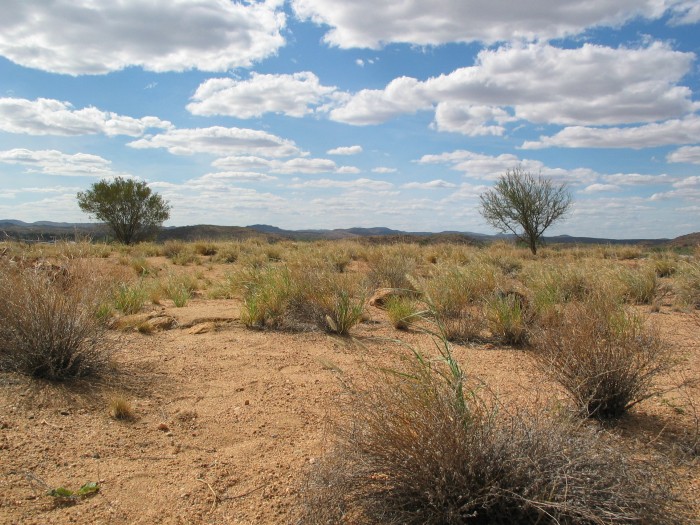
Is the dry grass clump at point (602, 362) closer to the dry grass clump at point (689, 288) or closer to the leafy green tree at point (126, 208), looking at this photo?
the dry grass clump at point (689, 288)

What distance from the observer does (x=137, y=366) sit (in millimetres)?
5121

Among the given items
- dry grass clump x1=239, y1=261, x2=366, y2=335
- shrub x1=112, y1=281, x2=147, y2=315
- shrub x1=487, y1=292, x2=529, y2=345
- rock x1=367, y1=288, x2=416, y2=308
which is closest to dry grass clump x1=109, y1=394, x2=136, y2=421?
dry grass clump x1=239, y1=261, x2=366, y2=335

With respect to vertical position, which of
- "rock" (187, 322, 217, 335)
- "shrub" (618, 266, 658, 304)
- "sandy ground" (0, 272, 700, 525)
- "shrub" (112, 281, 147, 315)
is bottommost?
"sandy ground" (0, 272, 700, 525)

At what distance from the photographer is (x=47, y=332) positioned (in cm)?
450

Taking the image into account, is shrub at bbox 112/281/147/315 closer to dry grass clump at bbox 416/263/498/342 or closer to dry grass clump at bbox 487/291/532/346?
dry grass clump at bbox 416/263/498/342

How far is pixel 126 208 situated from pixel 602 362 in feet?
109

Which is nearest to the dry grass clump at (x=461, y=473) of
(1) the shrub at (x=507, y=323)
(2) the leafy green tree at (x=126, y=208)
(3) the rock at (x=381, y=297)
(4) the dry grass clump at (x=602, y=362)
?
(4) the dry grass clump at (x=602, y=362)

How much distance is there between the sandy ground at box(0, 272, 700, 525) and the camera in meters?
2.85

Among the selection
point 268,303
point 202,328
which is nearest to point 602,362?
point 268,303

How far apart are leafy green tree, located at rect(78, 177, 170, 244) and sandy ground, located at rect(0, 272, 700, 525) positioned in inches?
1147

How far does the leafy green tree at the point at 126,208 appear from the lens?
31734 millimetres

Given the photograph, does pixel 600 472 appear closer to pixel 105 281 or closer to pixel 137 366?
pixel 137 366

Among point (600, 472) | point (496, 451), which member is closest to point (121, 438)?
point (496, 451)

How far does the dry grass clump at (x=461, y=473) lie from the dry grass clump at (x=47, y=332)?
2.93 metres
